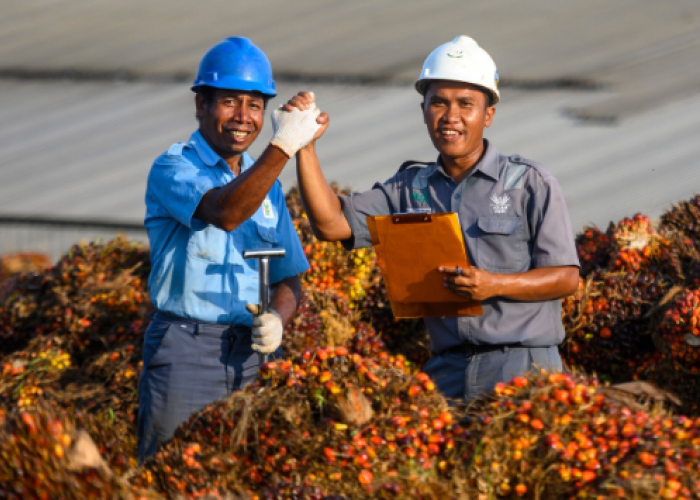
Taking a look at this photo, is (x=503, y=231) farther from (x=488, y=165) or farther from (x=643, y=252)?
(x=643, y=252)

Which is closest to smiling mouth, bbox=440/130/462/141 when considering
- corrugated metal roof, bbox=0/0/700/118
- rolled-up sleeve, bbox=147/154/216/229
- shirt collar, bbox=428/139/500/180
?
shirt collar, bbox=428/139/500/180

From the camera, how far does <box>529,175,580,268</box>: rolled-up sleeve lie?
322 centimetres

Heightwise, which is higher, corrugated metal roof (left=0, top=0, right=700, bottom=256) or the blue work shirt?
corrugated metal roof (left=0, top=0, right=700, bottom=256)

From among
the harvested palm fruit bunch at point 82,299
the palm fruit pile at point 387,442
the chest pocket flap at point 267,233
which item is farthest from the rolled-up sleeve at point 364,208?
the harvested palm fruit bunch at point 82,299

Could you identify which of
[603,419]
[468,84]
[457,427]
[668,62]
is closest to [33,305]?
[468,84]

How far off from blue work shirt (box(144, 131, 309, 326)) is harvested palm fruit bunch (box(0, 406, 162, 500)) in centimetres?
130

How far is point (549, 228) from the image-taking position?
10.6ft

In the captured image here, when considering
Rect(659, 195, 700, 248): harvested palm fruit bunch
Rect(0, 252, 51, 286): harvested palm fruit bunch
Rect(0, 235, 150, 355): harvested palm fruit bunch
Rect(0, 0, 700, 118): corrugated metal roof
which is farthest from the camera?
Rect(0, 0, 700, 118): corrugated metal roof

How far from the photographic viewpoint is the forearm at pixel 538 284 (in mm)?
3115

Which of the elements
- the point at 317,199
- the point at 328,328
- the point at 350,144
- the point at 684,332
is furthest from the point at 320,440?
the point at 350,144

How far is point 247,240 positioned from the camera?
358 centimetres

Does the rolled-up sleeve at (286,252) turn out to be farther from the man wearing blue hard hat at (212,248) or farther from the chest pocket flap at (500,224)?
the chest pocket flap at (500,224)

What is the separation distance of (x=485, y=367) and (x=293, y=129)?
43.9 inches

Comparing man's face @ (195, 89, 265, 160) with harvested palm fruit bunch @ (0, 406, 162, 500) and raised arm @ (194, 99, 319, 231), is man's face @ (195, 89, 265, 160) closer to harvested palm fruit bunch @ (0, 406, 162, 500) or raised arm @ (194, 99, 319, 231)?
raised arm @ (194, 99, 319, 231)
